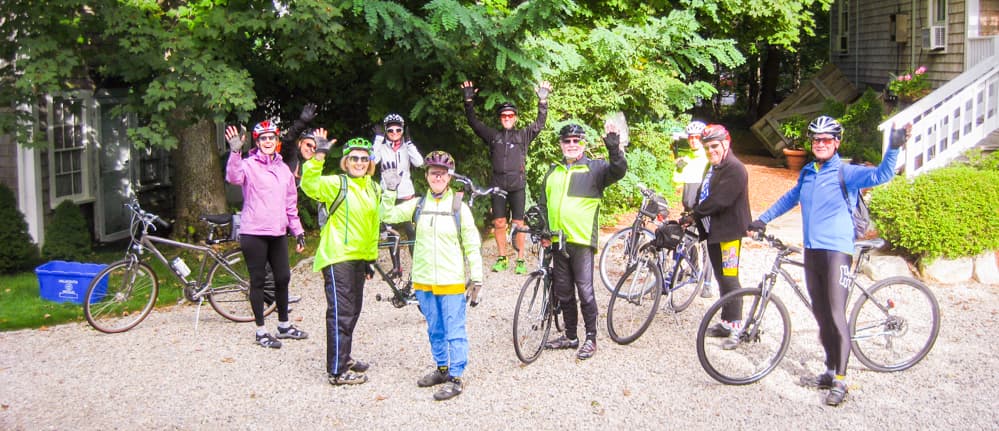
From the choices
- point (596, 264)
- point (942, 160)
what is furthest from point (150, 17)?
point (942, 160)

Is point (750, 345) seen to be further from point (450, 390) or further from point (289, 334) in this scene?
point (289, 334)

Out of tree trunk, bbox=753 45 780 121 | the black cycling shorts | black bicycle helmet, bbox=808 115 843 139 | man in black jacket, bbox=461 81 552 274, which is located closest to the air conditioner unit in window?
tree trunk, bbox=753 45 780 121

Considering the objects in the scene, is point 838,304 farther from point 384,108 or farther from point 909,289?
point 384,108

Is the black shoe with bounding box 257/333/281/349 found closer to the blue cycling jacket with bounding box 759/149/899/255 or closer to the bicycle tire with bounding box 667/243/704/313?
the bicycle tire with bounding box 667/243/704/313

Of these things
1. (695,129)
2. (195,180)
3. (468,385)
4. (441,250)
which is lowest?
(468,385)

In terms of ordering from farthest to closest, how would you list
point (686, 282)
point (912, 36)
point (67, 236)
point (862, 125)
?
point (912, 36)
point (862, 125)
point (67, 236)
point (686, 282)

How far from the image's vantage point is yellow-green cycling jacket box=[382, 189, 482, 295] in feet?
20.0

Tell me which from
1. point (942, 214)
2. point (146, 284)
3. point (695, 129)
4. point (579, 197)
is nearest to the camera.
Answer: point (579, 197)

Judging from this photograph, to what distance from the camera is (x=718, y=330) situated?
639cm

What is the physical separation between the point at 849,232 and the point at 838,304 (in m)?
0.48

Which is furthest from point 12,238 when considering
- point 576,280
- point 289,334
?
point 576,280

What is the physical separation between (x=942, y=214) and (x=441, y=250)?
5.62m

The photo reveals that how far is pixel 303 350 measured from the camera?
7422 millimetres

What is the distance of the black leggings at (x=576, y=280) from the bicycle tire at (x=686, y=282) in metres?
1.23
